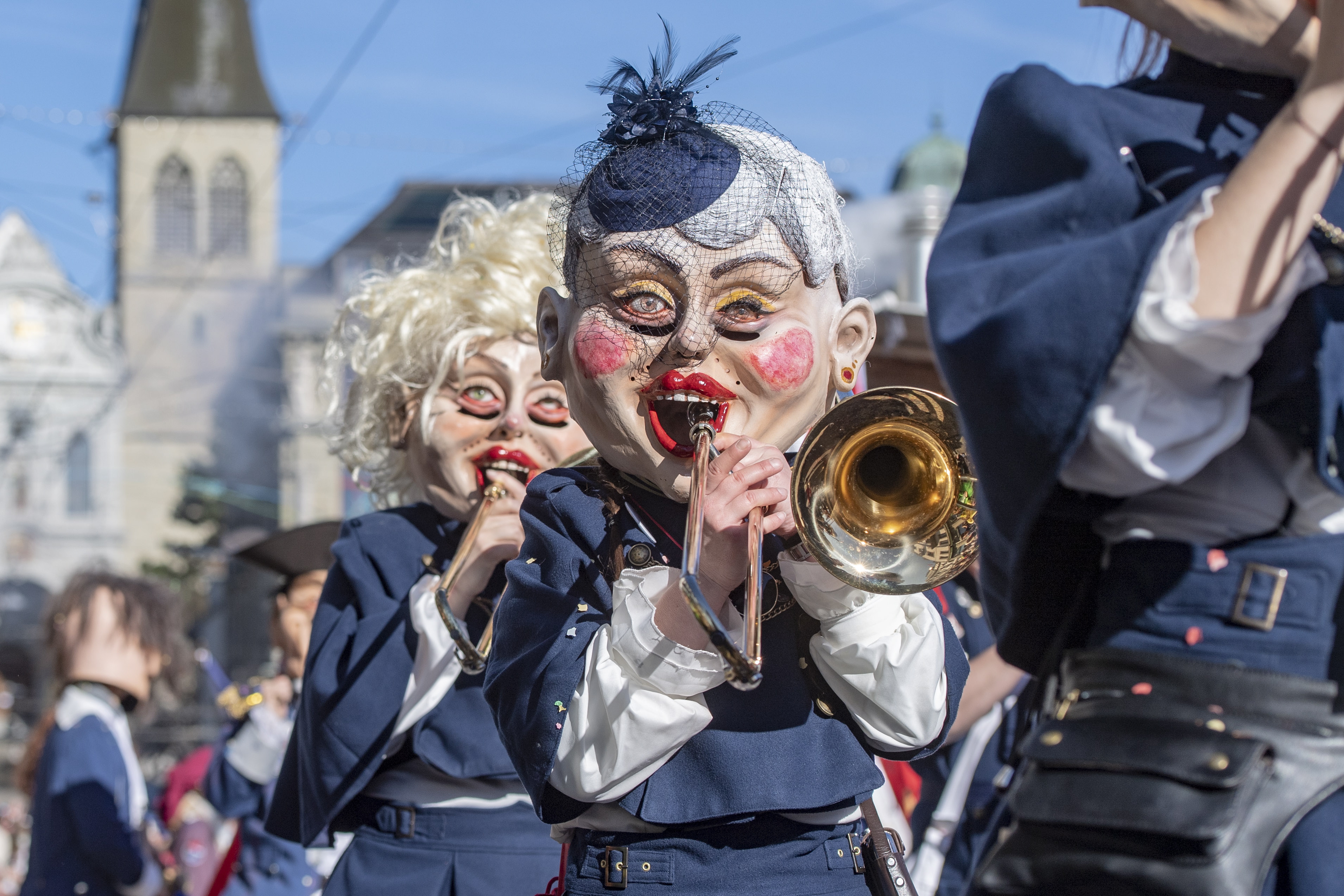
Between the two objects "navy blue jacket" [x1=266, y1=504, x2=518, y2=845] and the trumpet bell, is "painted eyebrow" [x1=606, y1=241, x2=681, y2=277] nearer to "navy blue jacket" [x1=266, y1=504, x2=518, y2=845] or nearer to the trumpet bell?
the trumpet bell

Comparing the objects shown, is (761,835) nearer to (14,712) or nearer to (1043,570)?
(1043,570)

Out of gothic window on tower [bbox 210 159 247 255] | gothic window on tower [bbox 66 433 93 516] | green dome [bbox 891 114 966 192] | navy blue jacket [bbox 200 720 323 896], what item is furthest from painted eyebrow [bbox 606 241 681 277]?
gothic window on tower [bbox 210 159 247 255]

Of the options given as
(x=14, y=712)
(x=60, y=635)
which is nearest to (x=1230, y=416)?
(x=60, y=635)

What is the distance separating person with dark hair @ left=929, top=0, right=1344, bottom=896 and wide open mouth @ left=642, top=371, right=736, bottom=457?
2.44 feet

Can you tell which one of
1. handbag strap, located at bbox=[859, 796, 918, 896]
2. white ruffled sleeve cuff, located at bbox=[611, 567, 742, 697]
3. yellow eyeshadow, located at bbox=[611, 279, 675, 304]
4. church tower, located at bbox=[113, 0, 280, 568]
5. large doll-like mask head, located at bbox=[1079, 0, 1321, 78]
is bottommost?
church tower, located at bbox=[113, 0, 280, 568]

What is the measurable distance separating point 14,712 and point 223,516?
1295 centimetres

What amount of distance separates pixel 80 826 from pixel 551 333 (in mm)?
3731

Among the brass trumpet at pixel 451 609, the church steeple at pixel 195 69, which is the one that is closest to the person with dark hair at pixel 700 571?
the brass trumpet at pixel 451 609

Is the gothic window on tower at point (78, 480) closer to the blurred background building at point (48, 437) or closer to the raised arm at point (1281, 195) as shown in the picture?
the blurred background building at point (48, 437)

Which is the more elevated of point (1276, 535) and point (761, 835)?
point (1276, 535)

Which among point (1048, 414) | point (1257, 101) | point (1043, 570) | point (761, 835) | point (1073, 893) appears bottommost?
point (761, 835)

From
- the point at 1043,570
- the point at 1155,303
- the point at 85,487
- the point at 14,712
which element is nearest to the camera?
the point at 1155,303

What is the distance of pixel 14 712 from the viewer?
96.0 feet

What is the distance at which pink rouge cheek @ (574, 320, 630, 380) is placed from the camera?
8.24 feet
